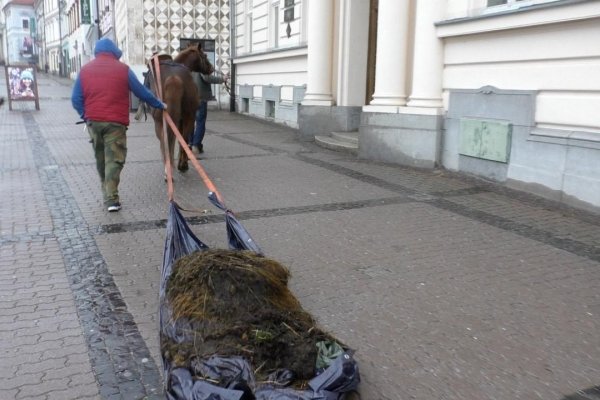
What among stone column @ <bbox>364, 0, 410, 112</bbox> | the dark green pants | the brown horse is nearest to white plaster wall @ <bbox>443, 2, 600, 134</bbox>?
stone column @ <bbox>364, 0, 410, 112</bbox>

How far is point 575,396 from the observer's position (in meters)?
3.06

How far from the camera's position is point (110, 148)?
6703 mm

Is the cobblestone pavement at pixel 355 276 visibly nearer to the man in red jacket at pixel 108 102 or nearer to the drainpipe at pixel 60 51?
the man in red jacket at pixel 108 102

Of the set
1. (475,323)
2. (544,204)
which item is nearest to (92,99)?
(475,323)

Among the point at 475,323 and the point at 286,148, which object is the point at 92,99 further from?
the point at 286,148

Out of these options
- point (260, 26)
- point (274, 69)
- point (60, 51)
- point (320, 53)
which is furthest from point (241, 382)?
point (60, 51)

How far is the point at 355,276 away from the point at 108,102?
3559 mm

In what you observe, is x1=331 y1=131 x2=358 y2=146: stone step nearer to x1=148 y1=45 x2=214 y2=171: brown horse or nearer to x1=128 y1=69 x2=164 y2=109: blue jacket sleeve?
x1=148 y1=45 x2=214 y2=171: brown horse

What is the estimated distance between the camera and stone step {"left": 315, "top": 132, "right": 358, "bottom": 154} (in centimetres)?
1151

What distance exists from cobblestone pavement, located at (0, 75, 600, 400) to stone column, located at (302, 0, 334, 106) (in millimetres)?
4584

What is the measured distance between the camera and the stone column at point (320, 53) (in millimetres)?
13188

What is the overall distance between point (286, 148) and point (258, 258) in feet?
29.2

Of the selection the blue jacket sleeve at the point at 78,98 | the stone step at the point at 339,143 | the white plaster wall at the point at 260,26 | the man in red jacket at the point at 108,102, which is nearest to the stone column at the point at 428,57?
the stone step at the point at 339,143

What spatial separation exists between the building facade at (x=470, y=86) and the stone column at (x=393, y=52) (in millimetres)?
17
